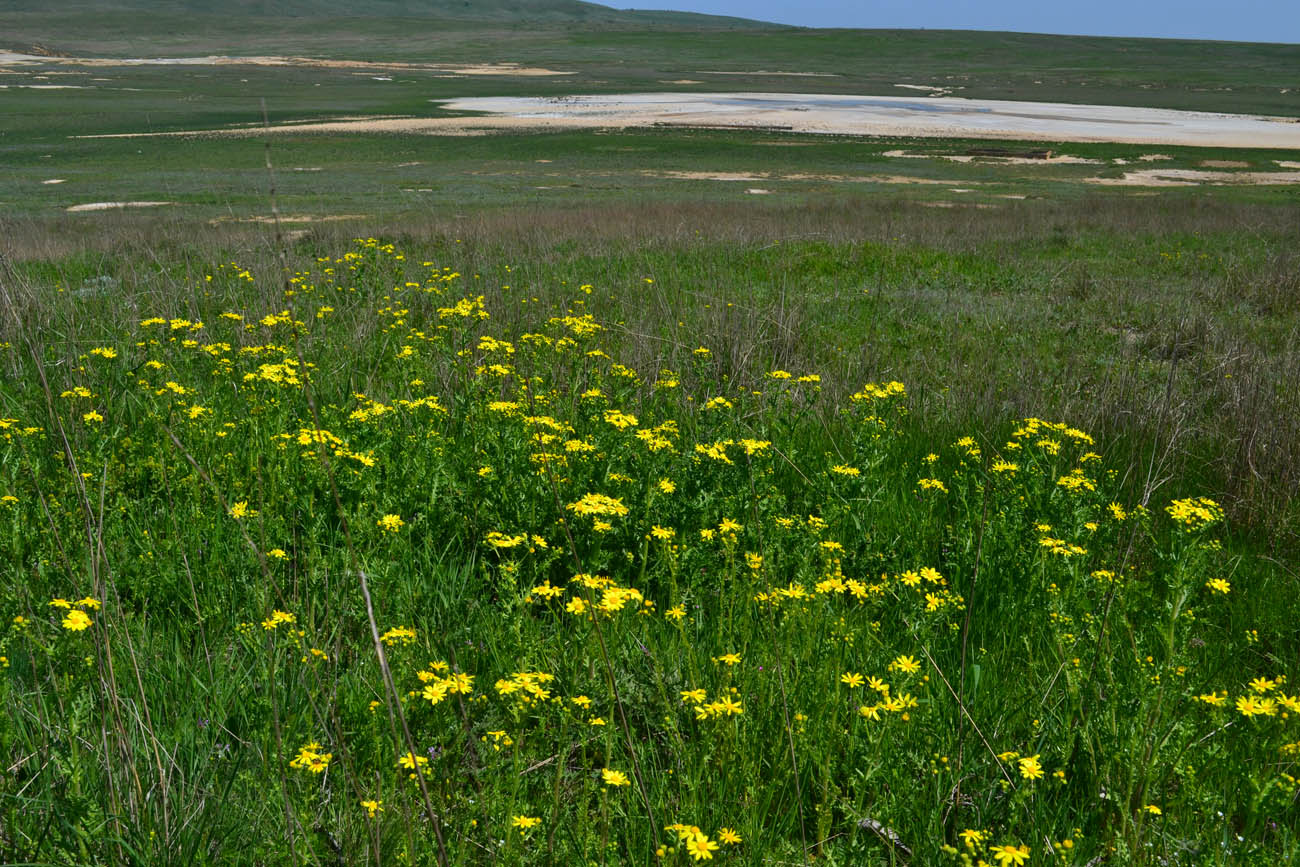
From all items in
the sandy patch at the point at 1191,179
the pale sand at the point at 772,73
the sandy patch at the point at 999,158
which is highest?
the pale sand at the point at 772,73

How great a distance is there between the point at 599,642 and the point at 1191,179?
127 ft

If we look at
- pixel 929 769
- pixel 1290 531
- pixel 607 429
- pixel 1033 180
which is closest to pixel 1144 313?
pixel 1290 531

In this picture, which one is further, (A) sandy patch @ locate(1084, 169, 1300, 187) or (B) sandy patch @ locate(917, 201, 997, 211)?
(A) sandy patch @ locate(1084, 169, 1300, 187)

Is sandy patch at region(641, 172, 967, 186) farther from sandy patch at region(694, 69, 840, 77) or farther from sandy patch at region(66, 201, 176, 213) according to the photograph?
sandy patch at region(694, 69, 840, 77)

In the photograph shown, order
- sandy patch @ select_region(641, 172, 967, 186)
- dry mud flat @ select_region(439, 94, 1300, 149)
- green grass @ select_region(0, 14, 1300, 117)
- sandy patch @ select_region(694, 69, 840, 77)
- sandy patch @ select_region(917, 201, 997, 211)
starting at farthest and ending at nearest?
sandy patch @ select_region(694, 69, 840, 77) < green grass @ select_region(0, 14, 1300, 117) < dry mud flat @ select_region(439, 94, 1300, 149) < sandy patch @ select_region(641, 172, 967, 186) < sandy patch @ select_region(917, 201, 997, 211)

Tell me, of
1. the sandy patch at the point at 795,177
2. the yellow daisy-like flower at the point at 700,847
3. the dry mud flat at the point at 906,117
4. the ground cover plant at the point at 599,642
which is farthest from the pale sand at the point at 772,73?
the yellow daisy-like flower at the point at 700,847

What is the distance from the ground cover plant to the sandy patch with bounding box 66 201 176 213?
18.0 m

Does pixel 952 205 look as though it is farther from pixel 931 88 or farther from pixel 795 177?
pixel 931 88

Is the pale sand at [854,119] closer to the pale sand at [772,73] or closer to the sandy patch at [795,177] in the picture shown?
the sandy patch at [795,177]

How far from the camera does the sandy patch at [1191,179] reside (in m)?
32.4

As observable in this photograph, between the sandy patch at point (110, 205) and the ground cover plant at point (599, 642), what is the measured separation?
18.0m

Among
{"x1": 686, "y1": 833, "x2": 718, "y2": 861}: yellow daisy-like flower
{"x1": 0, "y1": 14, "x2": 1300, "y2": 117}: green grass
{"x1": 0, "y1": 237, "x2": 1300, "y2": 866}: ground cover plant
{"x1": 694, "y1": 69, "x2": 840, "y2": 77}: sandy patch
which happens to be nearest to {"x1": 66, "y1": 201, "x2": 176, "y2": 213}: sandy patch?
{"x1": 0, "y1": 237, "x2": 1300, "y2": 866}: ground cover plant

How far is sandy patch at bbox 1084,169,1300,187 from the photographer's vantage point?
3241cm

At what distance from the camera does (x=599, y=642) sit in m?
2.55
